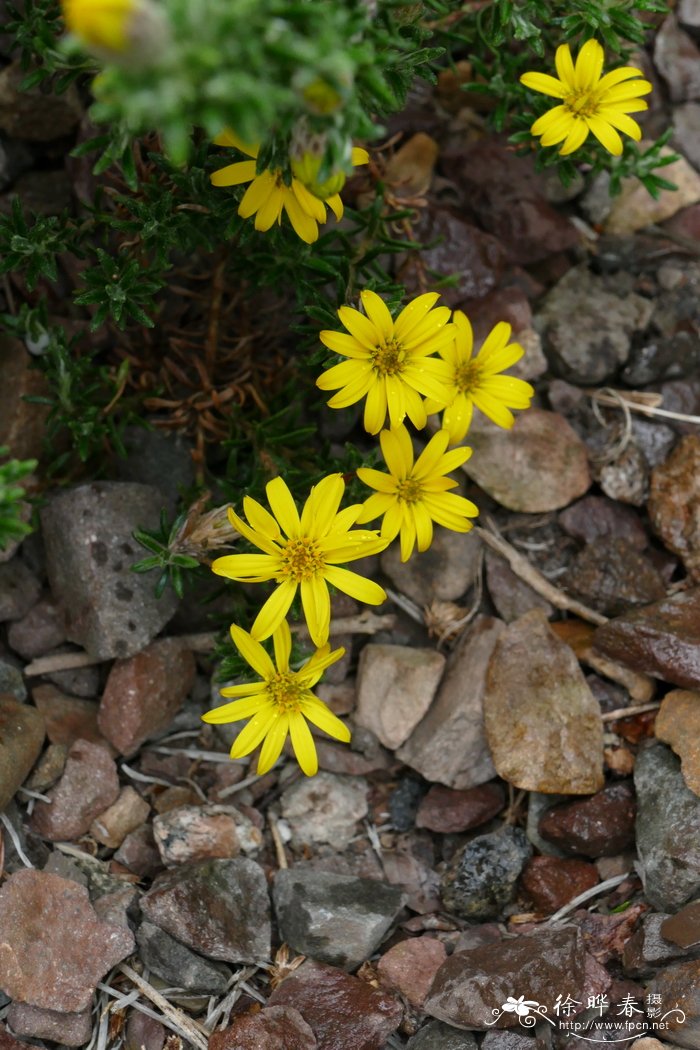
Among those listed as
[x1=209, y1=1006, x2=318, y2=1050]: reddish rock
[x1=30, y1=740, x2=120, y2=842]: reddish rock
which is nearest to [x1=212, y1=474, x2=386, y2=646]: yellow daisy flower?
[x1=30, y1=740, x2=120, y2=842]: reddish rock

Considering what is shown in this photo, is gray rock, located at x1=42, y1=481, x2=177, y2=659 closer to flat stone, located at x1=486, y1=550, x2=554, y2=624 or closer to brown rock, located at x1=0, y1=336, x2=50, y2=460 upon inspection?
brown rock, located at x1=0, y1=336, x2=50, y2=460

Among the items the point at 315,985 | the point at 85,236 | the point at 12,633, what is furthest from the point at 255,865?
the point at 85,236

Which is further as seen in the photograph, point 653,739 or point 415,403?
point 653,739

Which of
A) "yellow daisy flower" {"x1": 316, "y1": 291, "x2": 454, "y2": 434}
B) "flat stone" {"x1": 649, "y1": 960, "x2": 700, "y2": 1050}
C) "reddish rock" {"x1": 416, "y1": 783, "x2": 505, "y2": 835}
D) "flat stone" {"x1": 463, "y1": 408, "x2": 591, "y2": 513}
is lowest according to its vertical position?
"reddish rock" {"x1": 416, "y1": 783, "x2": 505, "y2": 835}

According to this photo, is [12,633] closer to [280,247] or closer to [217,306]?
[217,306]

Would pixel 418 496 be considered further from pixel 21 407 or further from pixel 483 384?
pixel 21 407

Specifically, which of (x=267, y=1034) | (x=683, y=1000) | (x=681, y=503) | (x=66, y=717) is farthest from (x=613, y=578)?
(x=66, y=717)
